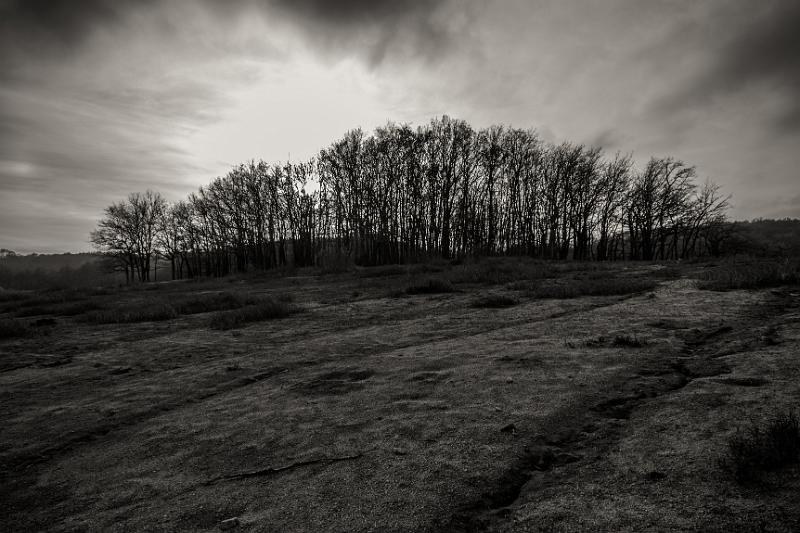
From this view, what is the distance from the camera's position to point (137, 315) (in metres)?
9.97

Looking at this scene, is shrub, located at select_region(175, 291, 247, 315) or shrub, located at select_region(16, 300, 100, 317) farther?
shrub, located at select_region(16, 300, 100, 317)

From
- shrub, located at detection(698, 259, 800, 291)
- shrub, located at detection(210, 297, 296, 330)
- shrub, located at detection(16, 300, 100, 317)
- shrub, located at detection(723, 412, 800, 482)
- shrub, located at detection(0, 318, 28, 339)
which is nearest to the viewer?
shrub, located at detection(723, 412, 800, 482)

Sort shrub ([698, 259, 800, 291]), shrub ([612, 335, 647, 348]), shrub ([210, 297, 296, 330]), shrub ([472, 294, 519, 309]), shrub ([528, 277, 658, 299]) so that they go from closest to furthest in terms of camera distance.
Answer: shrub ([612, 335, 647, 348]), shrub ([210, 297, 296, 330]), shrub ([698, 259, 800, 291]), shrub ([472, 294, 519, 309]), shrub ([528, 277, 658, 299])

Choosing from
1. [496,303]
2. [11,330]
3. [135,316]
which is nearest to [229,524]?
[496,303]

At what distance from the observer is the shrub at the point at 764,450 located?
6.38ft

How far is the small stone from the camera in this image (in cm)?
202

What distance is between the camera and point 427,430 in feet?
9.57

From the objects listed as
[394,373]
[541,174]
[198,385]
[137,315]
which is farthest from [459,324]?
[541,174]

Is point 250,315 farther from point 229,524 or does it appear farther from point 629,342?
point 229,524

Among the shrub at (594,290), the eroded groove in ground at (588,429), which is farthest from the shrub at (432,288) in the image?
the eroded groove in ground at (588,429)

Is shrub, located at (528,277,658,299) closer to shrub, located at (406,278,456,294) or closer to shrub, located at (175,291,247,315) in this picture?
shrub, located at (406,278,456,294)

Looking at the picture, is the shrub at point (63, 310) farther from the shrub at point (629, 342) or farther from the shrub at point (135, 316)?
the shrub at point (629, 342)

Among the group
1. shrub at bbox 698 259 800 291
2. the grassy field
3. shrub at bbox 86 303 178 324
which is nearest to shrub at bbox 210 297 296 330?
the grassy field

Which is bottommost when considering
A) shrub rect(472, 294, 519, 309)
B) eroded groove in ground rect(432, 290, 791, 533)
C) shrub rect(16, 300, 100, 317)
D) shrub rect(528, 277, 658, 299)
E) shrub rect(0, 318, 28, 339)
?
shrub rect(16, 300, 100, 317)
